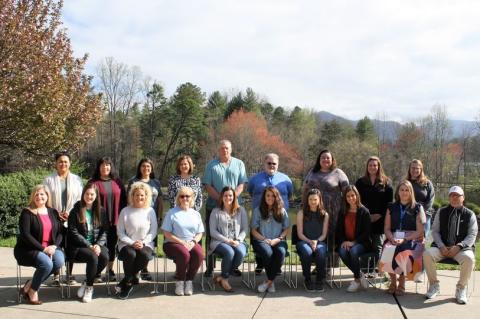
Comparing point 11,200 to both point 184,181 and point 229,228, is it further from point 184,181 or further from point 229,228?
point 229,228

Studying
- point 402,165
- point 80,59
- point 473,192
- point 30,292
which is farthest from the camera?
point 402,165

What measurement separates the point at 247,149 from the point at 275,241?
3452 cm

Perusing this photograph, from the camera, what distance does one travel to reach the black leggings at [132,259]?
5535mm

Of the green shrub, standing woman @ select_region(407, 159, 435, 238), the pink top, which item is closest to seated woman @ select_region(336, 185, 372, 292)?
standing woman @ select_region(407, 159, 435, 238)

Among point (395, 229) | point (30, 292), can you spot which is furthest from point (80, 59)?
point (395, 229)

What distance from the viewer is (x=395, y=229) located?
611 centimetres

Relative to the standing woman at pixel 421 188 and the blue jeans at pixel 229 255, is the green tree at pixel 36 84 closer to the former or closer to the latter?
the blue jeans at pixel 229 255

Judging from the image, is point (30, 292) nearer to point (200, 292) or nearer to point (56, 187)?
point (56, 187)

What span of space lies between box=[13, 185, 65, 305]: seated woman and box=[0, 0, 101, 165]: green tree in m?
5.99

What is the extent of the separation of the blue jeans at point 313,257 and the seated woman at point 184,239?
130 centimetres

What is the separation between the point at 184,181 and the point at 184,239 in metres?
0.88

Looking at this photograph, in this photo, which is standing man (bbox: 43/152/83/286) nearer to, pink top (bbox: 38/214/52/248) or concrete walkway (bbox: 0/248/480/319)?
pink top (bbox: 38/214/52/248)

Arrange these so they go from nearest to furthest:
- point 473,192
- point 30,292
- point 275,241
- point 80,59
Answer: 1. point 30,292
2. point 275,241
3. point 80,59
4. point 473,192

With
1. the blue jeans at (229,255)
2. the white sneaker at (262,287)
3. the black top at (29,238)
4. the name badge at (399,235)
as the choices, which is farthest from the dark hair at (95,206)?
the name badge at (399,235)
